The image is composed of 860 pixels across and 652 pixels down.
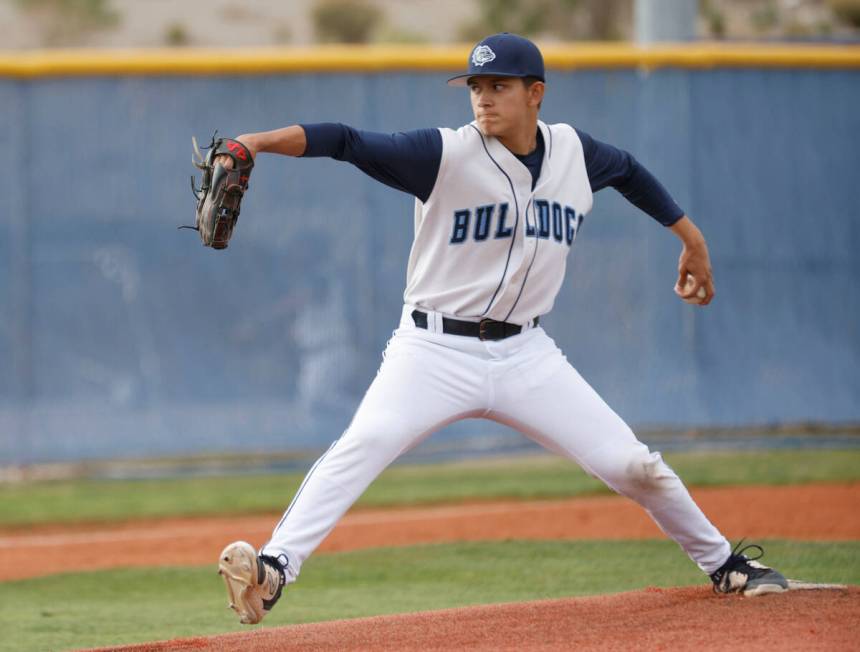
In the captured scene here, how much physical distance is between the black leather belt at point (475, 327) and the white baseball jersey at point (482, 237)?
22 millimetres

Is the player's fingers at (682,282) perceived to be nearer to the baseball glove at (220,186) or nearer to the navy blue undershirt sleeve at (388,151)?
the navy blue undershirt sleeve at (388,151)

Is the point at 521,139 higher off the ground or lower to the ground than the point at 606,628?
higher

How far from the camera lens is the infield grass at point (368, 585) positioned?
208 inches

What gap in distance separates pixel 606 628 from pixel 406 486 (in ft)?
17.0

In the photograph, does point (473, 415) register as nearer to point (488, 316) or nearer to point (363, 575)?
point (488, 316)

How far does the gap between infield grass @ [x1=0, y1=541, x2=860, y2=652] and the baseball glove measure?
5.57ft

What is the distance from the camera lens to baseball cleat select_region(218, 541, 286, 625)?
3898 millimetres

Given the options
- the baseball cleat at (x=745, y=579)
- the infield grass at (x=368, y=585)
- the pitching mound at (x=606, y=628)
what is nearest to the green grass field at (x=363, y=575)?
the infield grass at (x=368, y=585)

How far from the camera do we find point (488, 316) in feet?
14.5

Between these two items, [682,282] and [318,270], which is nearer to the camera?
[682,282]

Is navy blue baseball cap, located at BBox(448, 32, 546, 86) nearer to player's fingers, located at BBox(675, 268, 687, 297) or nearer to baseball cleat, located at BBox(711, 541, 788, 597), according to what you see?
player's fingers, located at BBox(675, 268, 687, 297)

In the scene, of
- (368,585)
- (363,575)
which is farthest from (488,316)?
(363,575)

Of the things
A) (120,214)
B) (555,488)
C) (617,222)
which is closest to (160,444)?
(120,214)

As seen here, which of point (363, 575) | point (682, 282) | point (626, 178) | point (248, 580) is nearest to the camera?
point (248, 580)
